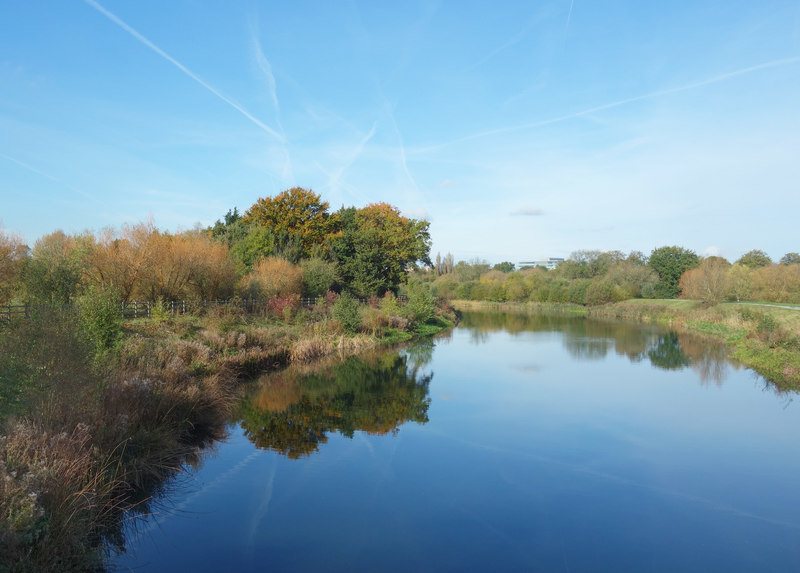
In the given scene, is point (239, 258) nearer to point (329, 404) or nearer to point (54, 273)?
point (54, 273)

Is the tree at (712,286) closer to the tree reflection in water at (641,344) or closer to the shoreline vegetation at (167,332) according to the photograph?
the shoreline vegetation at (167,332)

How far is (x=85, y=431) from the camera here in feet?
24.4

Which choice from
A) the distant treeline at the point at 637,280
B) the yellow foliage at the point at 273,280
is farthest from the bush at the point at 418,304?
the distant treeline at the point at 637,280

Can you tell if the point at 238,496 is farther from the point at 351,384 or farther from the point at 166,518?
the point at 351,384

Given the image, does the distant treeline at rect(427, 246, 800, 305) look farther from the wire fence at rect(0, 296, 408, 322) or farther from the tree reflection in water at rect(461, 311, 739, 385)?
the wire fence at rect(0, 296, 408, 322)

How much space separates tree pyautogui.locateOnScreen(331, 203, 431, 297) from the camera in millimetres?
41344

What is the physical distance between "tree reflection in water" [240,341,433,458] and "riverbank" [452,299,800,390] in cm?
1374

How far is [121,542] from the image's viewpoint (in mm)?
7164

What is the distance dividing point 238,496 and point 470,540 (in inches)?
157

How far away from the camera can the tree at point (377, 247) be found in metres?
41.3

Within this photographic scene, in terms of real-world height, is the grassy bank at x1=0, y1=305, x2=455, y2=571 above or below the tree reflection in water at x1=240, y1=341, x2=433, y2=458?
above

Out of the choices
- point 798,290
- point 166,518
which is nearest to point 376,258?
point 166,518

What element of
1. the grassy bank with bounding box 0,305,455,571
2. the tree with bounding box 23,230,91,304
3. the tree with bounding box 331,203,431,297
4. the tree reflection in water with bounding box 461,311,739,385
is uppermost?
the tree with bounding box 331,203,431,297

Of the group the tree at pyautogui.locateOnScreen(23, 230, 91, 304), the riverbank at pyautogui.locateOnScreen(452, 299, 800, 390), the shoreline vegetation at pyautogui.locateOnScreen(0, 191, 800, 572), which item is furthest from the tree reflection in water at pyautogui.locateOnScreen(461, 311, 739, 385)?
the tree at pyautogui.locateOnScreen(23, 230, 91, 304)
